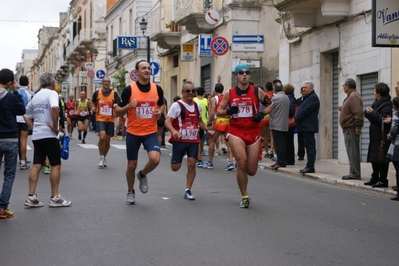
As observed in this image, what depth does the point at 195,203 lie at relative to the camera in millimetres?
10266

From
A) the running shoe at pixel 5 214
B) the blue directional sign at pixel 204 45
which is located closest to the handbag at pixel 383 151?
the running shoe at pixel 5 214

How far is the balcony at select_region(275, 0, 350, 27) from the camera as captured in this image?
57.3 ft

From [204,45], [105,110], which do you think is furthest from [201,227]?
[204,45]

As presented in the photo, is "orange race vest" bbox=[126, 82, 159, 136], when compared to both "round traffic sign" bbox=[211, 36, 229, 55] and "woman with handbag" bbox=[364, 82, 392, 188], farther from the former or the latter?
"round traffic sign" bbox=[211, 36, 229, 55]

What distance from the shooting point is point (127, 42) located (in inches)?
1521

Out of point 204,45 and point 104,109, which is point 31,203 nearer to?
point 104,109

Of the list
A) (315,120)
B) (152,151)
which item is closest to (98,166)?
(315,120)

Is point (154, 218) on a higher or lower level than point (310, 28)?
lower

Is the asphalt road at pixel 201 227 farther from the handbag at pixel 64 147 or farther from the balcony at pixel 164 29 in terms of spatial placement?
the balcony at pixel 164 29

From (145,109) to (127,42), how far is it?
29.1 meters

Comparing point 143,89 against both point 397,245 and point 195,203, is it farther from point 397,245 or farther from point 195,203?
point 397,245

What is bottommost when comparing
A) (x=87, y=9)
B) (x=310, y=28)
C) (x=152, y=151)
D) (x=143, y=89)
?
(x=152, y=151)

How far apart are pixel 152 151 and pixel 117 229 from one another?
220 centimetres

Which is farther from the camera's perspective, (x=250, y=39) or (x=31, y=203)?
(x=250, y=39)
